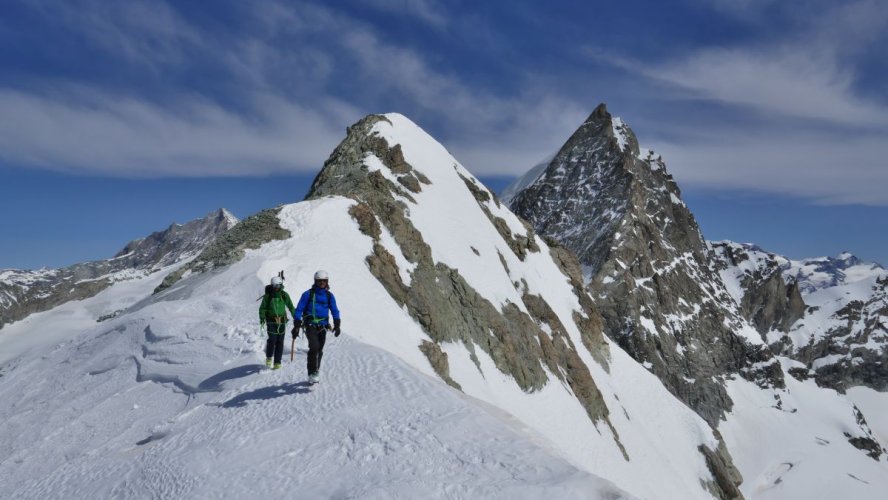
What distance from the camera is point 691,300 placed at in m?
131

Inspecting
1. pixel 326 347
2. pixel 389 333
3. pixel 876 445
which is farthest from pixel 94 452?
pixel 876 445

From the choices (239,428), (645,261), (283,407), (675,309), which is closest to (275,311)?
(283,407)

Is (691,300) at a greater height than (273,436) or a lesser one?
greater

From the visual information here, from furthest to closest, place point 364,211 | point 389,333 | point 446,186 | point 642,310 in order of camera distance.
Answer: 1. point 642,310
2. point 446,186
3. point 364,211
4. point 389,333

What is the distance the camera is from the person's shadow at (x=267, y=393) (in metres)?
11.0

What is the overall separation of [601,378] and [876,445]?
114625mm

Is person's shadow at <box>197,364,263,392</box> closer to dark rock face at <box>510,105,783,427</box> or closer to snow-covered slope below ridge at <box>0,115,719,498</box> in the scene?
snow-covered slope below ridge at <box>0,115,719,498</box>

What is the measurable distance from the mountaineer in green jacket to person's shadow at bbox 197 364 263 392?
0.36 m

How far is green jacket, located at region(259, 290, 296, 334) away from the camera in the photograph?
41.1ft

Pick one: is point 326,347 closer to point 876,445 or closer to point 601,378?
point 601,378

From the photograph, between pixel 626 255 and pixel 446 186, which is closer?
pixel 446 186

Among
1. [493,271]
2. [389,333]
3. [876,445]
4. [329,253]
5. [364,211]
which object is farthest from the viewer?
[876,445]

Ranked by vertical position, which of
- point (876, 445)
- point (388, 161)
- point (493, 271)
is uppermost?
point (388, 161)

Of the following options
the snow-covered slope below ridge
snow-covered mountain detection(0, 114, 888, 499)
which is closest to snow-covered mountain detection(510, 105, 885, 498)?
snow-covered mountain detection(0, 114, 888, 499)
